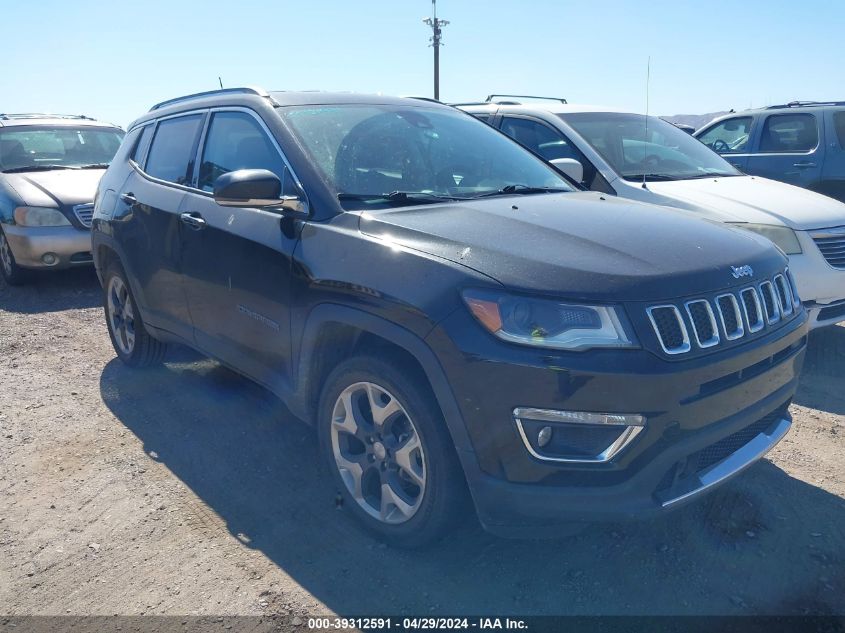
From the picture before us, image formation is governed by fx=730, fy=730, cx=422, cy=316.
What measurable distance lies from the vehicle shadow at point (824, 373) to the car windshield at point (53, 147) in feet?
25.7

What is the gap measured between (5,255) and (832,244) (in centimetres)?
802

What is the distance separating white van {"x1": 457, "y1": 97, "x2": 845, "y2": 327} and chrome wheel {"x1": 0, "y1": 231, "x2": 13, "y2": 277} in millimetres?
5176

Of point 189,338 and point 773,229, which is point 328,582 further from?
point 773,229

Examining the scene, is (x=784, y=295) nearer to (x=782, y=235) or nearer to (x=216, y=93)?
(x=782, y=235)

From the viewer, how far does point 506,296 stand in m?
2.47

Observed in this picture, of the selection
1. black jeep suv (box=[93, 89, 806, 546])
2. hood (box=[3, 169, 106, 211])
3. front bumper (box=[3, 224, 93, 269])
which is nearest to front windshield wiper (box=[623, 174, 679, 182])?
black jeep suv (box=[93, 89, 806, 546])

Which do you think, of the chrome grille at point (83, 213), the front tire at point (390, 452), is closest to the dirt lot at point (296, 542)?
the front tire at point (390, 452)

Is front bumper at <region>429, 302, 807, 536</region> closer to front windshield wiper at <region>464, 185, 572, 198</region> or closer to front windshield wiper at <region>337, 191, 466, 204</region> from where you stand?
front windshield wiper at <region>337, 191, 466, 204</region>

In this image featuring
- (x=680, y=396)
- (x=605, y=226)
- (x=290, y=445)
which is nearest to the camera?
(x=680, y=396)

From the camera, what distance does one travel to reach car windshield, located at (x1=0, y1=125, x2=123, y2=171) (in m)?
8.53

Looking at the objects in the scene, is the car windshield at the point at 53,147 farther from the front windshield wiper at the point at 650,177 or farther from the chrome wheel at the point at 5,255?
the front windshield wiper at the point at 650,177

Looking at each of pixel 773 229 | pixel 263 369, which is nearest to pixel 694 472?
pixel 263 369

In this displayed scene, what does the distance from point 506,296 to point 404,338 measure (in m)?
0.42

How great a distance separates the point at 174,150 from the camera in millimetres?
4504
